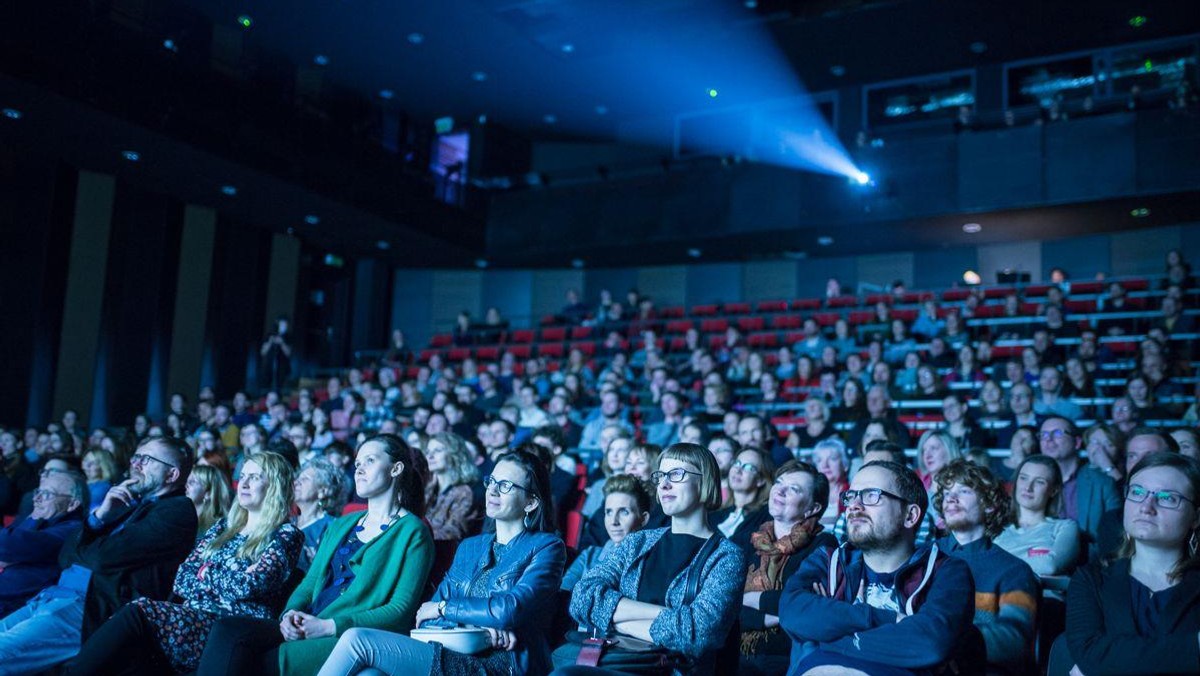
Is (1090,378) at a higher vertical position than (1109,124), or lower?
lower

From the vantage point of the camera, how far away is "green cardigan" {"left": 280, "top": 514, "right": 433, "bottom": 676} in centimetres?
274

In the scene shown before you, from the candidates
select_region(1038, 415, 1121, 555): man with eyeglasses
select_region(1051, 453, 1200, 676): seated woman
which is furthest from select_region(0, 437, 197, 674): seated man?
select_region(1038, 415, 1121, 555): man with eyeglasses

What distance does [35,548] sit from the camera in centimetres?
362

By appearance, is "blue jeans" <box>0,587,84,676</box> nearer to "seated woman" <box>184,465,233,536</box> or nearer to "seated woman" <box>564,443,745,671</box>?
"seated woman" <box>184,465,233,536</box>

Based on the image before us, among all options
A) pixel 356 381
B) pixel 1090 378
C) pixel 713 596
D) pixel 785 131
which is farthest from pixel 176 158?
pixel 713 596

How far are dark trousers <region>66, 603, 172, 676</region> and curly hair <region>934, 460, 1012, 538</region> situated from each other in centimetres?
233

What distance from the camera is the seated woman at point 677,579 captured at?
2.38 metres

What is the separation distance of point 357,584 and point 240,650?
0.36 metres

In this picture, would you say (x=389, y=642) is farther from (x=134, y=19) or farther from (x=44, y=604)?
(x=134, y=19)

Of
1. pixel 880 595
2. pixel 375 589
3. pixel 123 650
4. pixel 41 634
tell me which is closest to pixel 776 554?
pixel 880 595

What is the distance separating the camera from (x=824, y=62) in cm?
1153

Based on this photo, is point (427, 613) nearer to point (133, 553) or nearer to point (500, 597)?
point (500, 597)

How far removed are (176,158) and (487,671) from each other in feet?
28.6

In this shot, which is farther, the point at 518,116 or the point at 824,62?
the point at 518,116
